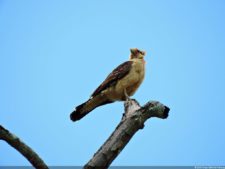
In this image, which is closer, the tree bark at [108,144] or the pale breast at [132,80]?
the tree bark at [108,144]

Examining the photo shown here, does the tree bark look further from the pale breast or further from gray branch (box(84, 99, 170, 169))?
the pale breast

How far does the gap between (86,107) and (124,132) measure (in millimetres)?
3918

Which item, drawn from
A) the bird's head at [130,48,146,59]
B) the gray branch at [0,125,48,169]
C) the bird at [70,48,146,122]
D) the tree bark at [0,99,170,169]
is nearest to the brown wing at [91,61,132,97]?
the bird at [70,48,146,122]

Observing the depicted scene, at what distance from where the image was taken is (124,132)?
389 cm

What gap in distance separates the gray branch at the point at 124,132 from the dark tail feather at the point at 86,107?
123 inches

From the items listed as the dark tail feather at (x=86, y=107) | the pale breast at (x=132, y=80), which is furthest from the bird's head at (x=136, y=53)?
the dark tail feather at (x=86, y=107)

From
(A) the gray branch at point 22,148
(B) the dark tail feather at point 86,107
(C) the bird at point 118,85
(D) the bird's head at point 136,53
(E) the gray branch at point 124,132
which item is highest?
(D) the bird's head at point 136,53

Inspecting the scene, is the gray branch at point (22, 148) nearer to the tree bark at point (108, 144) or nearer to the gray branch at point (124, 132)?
the tree bark at point (108, 144)

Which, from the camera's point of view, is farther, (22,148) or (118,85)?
(118,85)

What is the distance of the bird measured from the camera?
26.2 feet

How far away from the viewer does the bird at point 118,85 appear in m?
7.98

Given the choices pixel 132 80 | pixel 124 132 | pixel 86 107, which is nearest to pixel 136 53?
pixel 132 80

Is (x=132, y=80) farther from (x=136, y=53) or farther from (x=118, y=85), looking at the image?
(x=136, y=53)

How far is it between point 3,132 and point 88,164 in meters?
0.89
